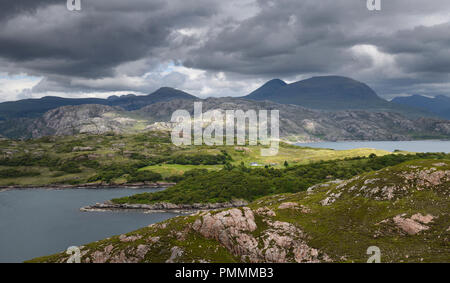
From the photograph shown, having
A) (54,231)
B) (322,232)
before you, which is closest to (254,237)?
(322,232)

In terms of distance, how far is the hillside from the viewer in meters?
62.4

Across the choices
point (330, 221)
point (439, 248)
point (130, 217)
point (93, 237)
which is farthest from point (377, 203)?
point (130, 217)

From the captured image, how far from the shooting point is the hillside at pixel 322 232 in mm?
62406

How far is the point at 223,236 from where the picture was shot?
6912 centimetres

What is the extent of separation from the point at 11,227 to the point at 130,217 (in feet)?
221

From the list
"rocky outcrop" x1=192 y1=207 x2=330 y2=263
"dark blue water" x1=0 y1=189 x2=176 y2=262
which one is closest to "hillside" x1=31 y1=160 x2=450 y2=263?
"rocky outcrop" x1=192 y1=207 x2=330 y2=263

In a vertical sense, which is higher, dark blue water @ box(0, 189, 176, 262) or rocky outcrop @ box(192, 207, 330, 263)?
rocky outcrop @ box(192, 207, 330, 263)

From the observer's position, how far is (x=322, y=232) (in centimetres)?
7081

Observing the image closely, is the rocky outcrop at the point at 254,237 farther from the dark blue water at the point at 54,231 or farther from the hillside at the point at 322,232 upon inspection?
the dark blue water at the point at 54,231

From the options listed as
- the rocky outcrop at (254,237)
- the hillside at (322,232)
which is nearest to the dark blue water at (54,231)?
the hillside at (322,232)

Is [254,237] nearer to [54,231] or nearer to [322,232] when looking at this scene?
[322,232]

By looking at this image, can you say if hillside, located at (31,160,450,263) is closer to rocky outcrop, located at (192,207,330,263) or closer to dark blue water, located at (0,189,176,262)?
rocky outcrop, located at (192,207,330,263)
